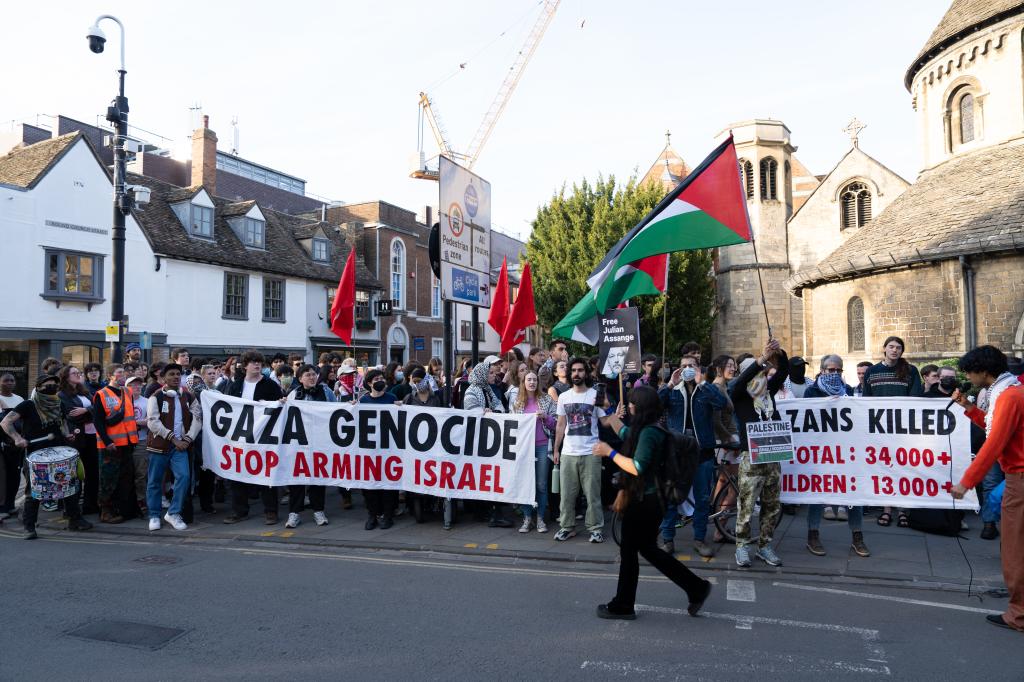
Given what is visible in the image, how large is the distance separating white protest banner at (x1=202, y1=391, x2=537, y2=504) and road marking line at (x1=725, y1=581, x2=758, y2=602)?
262cm

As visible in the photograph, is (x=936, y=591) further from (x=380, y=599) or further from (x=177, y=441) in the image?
(x=177, y=441)

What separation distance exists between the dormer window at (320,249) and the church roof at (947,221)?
21155 mm

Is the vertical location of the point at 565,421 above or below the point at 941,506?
above

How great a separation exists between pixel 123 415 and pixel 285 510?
2461 millimetres

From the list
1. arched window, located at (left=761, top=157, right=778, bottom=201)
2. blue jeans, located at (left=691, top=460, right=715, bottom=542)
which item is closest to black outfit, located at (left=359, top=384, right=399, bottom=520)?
blue jeans, located at (left=691, top=460, right=715, bottom=542)

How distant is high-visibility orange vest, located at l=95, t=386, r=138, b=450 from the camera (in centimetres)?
854

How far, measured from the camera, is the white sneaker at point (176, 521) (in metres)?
8.38

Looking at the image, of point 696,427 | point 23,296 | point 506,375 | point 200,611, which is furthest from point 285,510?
point 23,296

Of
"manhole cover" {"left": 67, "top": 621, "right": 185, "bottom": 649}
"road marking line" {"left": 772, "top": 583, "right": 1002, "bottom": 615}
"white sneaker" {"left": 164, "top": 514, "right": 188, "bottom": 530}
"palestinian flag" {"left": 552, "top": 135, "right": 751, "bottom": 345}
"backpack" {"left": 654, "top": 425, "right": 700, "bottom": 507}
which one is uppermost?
"palestinian flag" {"left": 552, "top": 135, "right": 751, "bottom": 345}

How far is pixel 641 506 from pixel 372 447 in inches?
173

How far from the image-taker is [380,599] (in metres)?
5.69

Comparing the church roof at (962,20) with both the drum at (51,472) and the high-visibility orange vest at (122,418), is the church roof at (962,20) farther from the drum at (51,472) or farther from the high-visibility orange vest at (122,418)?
the drum at (51,472)

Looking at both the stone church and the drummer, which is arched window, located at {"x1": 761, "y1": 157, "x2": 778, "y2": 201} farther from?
the drummer

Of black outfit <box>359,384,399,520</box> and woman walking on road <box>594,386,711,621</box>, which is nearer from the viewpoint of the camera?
woman walking on road <box>594,386,711,621</box>
